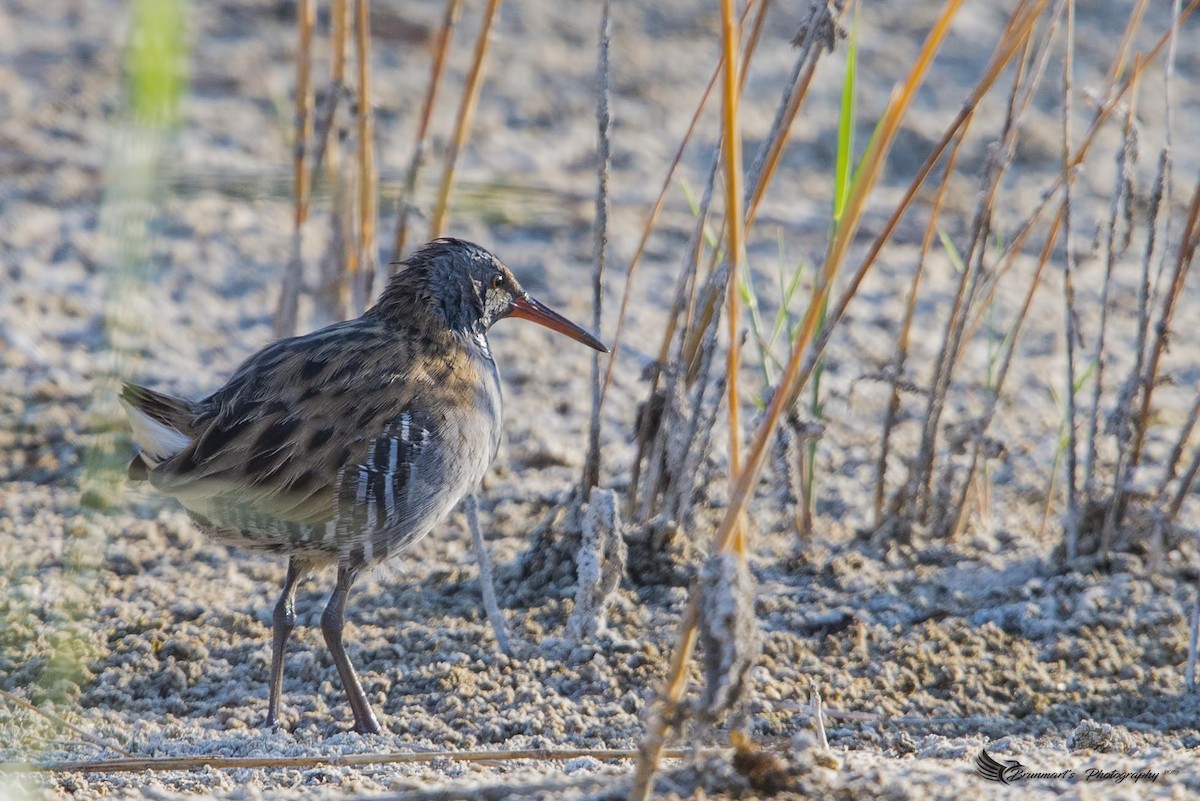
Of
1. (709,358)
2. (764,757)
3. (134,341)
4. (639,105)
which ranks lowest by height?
(764,757)

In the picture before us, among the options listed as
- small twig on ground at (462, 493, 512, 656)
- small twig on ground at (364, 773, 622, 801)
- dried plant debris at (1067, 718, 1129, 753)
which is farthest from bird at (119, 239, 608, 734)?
dried plant debris at (1067, 718, 1129, 753)

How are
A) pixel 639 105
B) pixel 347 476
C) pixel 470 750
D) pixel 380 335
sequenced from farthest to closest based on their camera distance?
pixel 639 105, pixel 380 335, pixel 347 476, pixel 470 750

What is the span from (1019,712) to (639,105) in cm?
438

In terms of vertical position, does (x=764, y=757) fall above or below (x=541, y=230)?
below

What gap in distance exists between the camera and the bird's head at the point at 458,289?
3.82 meters

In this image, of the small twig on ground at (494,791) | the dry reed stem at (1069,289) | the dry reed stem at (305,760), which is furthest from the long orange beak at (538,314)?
the small twig on ground at (494,791)

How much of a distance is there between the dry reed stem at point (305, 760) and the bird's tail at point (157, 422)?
89cm

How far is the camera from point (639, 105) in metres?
6.99

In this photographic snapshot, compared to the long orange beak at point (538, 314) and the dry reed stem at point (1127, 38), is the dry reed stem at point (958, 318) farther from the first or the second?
the long orange beak at point (538, 314)

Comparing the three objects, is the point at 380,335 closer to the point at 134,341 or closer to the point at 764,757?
the point at 764,757

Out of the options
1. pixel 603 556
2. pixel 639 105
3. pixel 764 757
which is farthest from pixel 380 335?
pixel 639 105

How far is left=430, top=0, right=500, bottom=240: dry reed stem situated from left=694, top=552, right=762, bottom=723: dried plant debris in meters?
2.16

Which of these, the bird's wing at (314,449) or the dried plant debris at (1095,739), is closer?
the dried plant debris at (1095,739)

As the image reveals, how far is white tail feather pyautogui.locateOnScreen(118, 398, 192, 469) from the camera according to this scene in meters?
3.42
